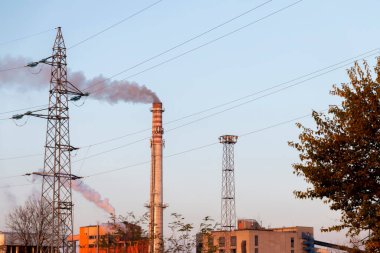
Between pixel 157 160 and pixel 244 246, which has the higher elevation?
pixel 157 160

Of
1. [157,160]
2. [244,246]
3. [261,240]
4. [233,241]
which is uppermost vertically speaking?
[157,160]

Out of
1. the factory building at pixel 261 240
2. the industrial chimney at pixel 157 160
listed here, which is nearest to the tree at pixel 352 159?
the industrial chimney at pixel 157 160

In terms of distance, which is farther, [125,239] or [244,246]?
[244,246]

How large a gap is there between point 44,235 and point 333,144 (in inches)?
2477

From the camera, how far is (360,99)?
27.8 meters

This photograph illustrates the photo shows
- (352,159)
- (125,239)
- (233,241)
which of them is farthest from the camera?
(233,241)

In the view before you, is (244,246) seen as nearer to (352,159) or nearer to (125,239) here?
(125,239)

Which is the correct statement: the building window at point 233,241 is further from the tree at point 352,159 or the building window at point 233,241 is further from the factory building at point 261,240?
the tree at point 352,159

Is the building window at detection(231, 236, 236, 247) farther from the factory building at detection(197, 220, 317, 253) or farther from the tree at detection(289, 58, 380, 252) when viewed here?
the tree at detection(289, 58, 380, 252)

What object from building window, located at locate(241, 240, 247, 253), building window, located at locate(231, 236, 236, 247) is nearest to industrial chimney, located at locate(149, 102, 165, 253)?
building window, located at locate(241, 240, 247, 253)

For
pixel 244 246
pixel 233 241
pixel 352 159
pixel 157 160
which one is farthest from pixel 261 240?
pixel 352 159

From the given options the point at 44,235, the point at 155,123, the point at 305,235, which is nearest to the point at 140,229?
the point at 44,235

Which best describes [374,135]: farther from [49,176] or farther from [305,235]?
[305,235]

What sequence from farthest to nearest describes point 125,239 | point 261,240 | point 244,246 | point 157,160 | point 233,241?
point 233,241 < point 261,240 < point 244,246 < point 157,160 < point 125,239
